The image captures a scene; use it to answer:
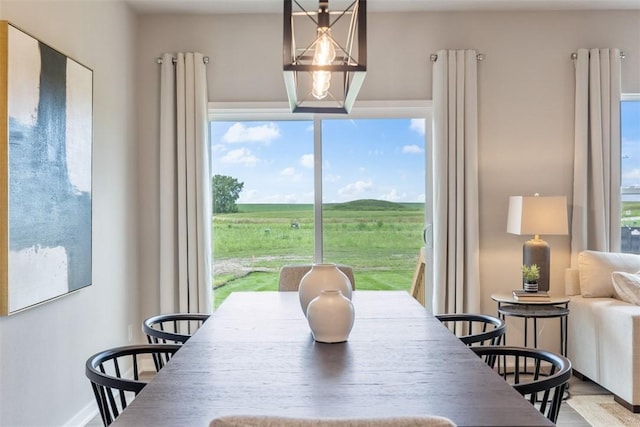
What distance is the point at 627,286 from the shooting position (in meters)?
3.66

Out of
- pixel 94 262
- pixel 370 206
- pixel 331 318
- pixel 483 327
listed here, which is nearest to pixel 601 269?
pixel 483 327

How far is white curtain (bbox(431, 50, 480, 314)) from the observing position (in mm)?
4223

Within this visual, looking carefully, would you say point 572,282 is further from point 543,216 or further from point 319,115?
point 319,115

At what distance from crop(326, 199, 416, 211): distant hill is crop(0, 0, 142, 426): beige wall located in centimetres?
161

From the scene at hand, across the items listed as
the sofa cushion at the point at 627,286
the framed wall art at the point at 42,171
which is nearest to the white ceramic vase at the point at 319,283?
the framed wall art at the point at 42,171

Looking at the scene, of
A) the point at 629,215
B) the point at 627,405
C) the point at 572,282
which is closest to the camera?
the point at 627,405

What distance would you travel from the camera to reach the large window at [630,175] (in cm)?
445

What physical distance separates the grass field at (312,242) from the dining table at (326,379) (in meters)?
2.16

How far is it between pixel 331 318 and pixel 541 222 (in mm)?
2418

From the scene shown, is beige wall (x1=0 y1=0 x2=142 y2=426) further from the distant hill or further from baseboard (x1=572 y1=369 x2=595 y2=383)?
baseboard (x1=572 y1=369 x2=595 y2=383)

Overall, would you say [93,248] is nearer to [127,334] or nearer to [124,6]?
[127,334]

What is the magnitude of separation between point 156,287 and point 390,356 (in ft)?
9.80

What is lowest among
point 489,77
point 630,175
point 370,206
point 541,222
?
point 541,222

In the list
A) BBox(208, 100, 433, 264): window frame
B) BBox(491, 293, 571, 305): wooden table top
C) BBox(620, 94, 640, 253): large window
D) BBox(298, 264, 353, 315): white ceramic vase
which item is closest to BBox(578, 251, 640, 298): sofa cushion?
BBox(491, 293, 571, 305): wooden table top
